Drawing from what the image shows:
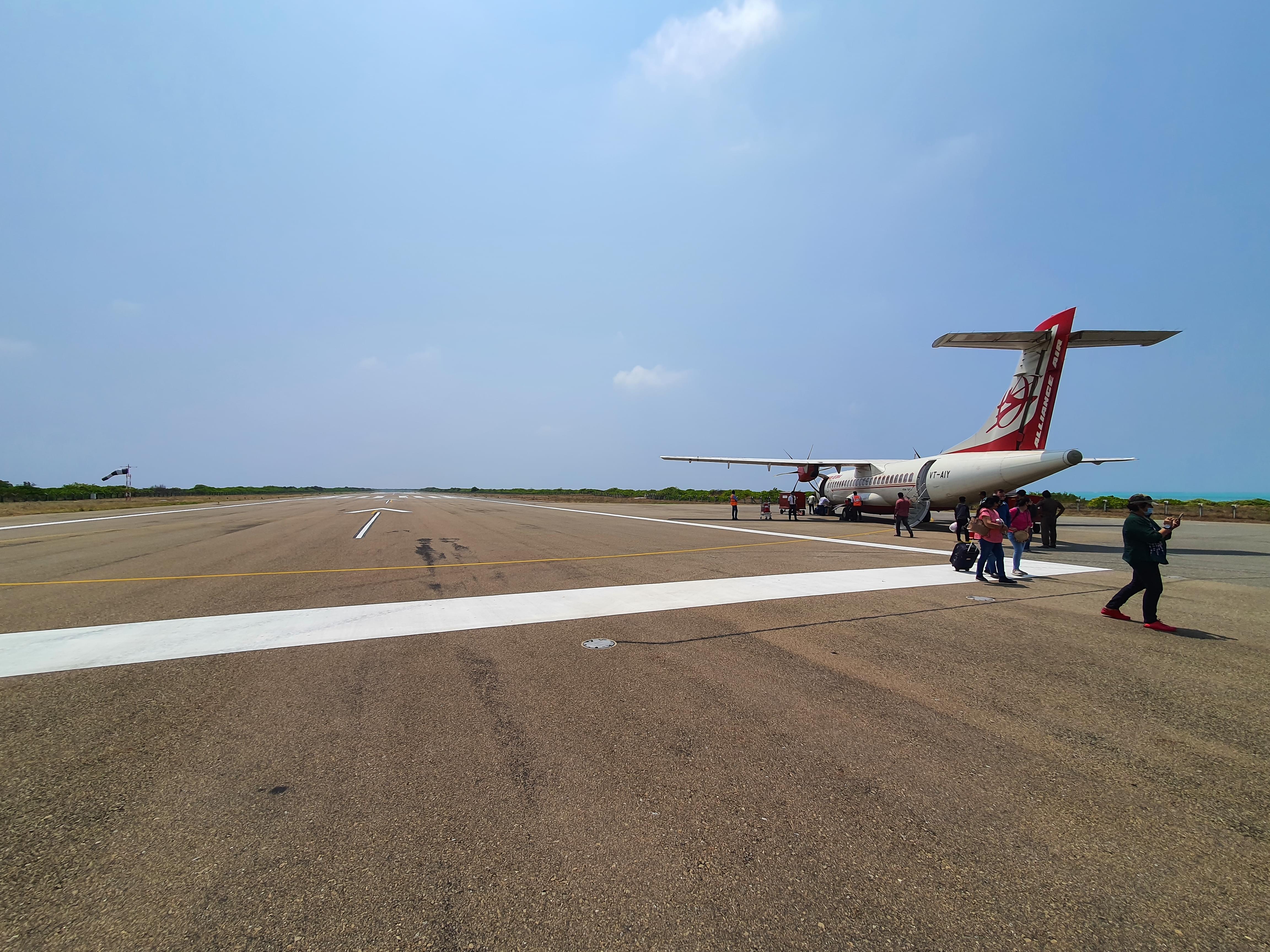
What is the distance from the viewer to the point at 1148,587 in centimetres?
648

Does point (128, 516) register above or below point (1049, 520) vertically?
below

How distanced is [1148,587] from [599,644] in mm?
6618

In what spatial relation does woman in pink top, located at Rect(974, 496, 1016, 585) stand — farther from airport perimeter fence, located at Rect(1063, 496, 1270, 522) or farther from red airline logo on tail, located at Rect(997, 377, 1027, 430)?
airport perimeter fence, located at Rect(1063, 496, 1270, 522)

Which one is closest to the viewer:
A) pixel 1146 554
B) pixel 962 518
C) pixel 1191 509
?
pixel 1146 554

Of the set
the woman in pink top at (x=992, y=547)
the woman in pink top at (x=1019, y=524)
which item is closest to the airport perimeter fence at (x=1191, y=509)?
the woman in pink top at (x=1019, y=524)

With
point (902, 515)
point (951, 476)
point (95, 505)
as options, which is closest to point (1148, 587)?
point (902, 515)

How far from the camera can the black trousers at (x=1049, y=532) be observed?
15.1m

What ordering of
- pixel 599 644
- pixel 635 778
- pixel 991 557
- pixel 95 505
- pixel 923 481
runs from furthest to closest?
pixel 95 505
pixel 923 481
pixel 991 557
pixel 599 644
pixel 635 778

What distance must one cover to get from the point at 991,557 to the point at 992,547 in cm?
38

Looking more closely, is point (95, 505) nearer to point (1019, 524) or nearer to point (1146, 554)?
point (1019, 524)

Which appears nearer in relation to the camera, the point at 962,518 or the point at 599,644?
the point at 599,644

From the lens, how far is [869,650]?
5.68 metres

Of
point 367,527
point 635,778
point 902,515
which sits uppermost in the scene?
point 902,515

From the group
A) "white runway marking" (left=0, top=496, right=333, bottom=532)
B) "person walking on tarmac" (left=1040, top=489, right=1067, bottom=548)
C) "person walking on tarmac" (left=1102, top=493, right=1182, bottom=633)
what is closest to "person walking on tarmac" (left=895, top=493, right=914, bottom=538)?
"person walking on tarmac" (left=1040, top=489, right=1067, bottom=548)
